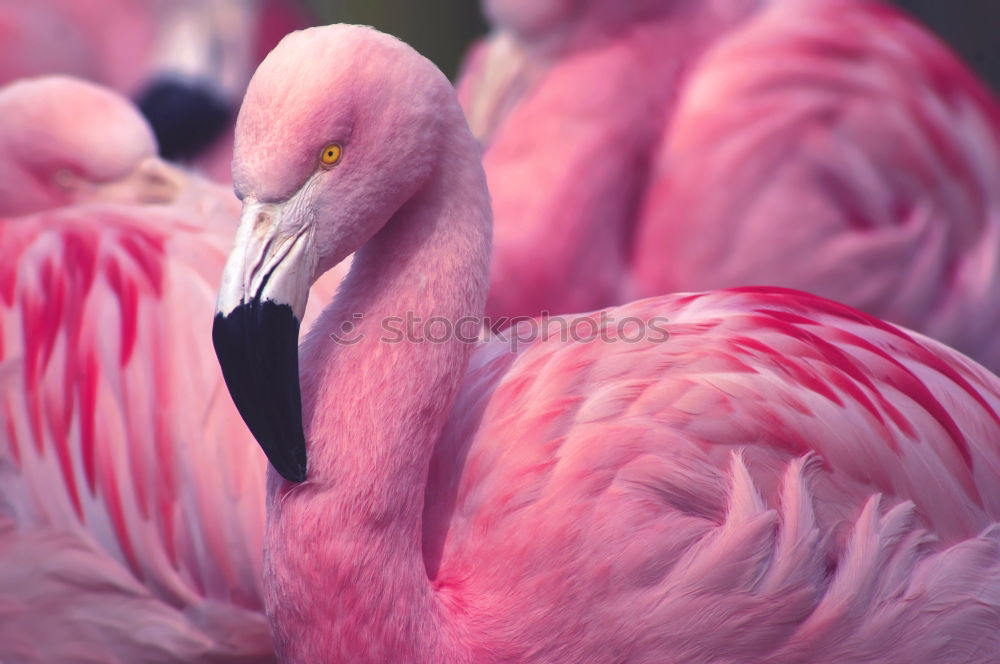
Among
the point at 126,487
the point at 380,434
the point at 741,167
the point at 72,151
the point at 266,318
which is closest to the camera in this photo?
the point at 266,318

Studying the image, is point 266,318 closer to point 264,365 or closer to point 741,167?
point 264,365

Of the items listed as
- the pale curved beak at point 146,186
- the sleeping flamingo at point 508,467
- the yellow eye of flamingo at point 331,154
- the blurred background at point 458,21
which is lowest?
the sleeping flamingo at point 508,467

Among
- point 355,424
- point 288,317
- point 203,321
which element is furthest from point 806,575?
point 203,321

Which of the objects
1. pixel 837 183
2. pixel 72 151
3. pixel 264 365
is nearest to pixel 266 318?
pixel 264 365

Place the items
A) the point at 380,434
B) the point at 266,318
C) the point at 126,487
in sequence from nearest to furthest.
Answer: the point at 266,318 → the point at 380,434 → the point at 126,487

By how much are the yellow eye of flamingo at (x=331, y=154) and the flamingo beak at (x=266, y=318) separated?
83mm

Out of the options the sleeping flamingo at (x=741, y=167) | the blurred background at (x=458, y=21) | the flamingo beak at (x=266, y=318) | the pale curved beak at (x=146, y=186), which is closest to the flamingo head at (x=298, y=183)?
the flamingo beak at (x=266, y=318)

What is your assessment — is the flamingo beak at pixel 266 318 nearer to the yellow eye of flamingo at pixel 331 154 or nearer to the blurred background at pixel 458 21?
the yellow eye of flamingo at pixel 331 154

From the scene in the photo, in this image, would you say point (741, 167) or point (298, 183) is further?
point (741, 167)

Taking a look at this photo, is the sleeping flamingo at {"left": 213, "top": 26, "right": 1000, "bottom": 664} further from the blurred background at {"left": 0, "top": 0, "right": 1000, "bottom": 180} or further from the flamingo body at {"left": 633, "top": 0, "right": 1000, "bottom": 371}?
the blurred background at {"left": 0, "top": 0, "right": 1000, "bottom": 180}

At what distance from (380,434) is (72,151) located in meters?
1.34

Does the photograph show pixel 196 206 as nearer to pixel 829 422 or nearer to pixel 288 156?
pixel 288 156

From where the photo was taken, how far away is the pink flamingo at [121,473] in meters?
2.19

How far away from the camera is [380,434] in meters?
1.70
